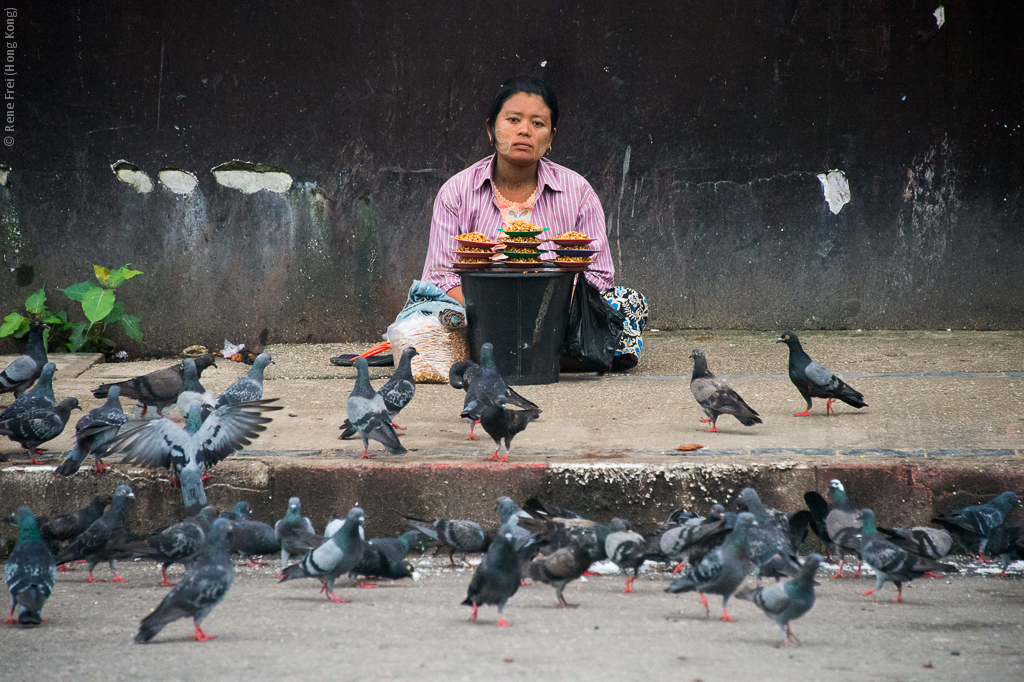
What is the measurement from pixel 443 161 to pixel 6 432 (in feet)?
14.8

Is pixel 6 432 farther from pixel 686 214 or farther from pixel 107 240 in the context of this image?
pixel 686 214

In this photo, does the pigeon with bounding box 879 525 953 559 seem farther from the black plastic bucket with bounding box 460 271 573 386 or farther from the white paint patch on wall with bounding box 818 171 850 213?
the white paint patch on wall with bounding box 818 171 850 213

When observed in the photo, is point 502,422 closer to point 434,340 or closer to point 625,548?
point 625,548

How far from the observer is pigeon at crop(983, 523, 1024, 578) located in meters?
3.96

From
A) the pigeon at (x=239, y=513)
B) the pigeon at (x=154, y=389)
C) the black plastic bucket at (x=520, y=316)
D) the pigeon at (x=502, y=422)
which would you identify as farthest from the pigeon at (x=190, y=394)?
the black plastic bucket at (x=520, y=316)

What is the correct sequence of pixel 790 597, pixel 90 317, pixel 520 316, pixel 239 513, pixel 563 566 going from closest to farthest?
pixel 790 597 < pixel 563 566 < pixel 239 513 < pixel 520 316 < pixel 90 317

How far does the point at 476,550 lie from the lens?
420cm

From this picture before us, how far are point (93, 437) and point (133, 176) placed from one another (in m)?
4.28

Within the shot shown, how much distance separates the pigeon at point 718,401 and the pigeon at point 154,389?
256 centimetres

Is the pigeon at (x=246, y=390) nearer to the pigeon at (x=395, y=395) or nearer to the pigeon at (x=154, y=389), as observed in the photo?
the pigeon at (x=154, y=389)

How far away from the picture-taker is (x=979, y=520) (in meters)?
4.09

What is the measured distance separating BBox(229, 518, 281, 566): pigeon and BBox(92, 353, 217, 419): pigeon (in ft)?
4.38

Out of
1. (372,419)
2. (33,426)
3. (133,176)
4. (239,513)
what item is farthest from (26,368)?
(133,176)

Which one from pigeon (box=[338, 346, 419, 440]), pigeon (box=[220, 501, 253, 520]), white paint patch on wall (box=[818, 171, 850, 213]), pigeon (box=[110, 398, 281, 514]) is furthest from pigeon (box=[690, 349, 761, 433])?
white paint patch on wall (box=[818, 171, 850, 213])
